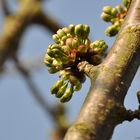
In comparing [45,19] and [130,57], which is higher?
[45,19]

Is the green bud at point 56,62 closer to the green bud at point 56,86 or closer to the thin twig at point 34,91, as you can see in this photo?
the green bud at point 56,86

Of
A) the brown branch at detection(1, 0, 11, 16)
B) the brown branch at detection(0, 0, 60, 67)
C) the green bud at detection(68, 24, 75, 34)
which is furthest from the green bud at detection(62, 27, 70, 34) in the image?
the brown branch at detection(0, 0, 60, 67)

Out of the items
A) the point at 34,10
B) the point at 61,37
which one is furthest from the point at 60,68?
the point at 34,10

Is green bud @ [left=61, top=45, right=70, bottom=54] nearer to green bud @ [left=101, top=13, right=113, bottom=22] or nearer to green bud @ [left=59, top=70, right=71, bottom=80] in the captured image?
green bud @ [left=59, top=70, right=71, bottom=80]

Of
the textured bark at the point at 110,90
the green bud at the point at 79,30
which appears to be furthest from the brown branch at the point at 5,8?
the textured bark at the point at 110,90

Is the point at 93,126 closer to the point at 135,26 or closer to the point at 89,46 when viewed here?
the point at 135,26

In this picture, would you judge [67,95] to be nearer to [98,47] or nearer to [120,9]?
[98,47]
